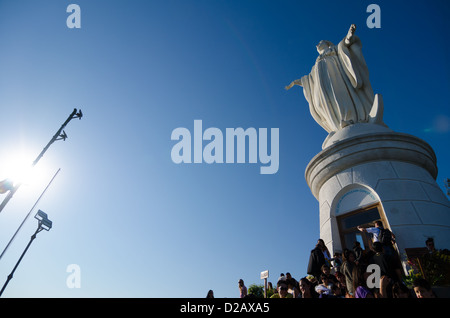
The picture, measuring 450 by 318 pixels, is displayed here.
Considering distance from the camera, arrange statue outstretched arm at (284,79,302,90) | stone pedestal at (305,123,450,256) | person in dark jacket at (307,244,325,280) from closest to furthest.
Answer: person in dark jacket at (307,244,325,280) < stone pedestal at (305,123,450,256) < statue outstretched arm at (284,79,302,90)

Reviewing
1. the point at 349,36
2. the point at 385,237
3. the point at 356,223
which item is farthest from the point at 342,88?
the point at 385,237

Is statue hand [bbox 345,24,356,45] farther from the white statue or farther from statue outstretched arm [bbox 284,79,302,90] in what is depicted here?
statue outstretched arm [bbox 284,79,302,90]

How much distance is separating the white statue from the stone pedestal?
1.14 m

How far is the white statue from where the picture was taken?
11117 millimetres

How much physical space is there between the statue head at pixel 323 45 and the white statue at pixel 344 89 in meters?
0.47

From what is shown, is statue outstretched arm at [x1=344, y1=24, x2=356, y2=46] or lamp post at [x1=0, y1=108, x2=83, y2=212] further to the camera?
statue outstretched arm at [x1=344, y1=24, x2=356, y2=46]

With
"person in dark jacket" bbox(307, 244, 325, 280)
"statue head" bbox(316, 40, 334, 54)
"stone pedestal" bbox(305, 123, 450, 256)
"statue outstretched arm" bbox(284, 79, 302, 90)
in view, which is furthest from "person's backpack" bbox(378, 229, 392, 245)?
"statue head" bbox(316, 40, 334, 54)

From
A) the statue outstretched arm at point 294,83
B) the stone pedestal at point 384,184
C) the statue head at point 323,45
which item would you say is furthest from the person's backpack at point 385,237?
the statue head at point 323,45

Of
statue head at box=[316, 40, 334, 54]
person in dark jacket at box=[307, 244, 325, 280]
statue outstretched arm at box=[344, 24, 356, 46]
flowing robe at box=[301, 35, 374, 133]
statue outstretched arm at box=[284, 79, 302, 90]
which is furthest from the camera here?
statue outstretched arm at box=[284, 79, 302, 90]

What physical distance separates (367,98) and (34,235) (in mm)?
16471

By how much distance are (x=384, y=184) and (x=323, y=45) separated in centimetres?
823

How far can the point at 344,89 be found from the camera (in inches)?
460

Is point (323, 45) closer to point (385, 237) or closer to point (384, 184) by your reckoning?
point (384, 184)
